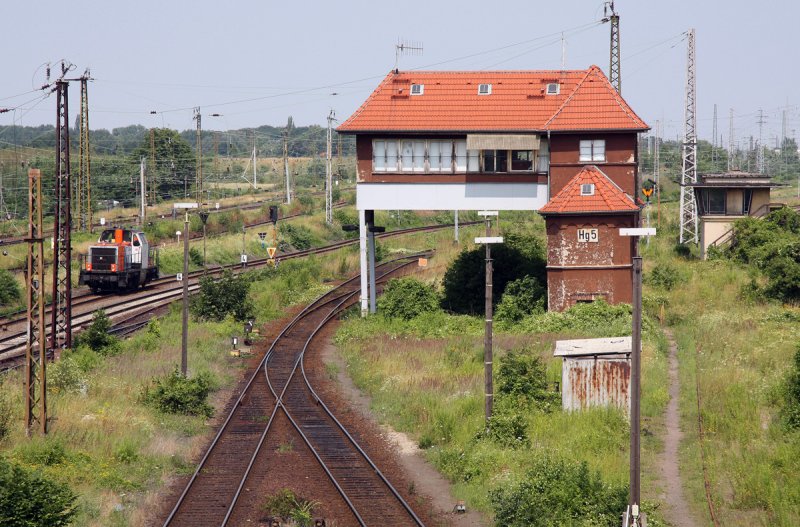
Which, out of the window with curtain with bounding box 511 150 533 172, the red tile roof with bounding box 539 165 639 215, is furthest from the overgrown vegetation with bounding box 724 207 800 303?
the window with curtain with bounding box 511 150 533 172

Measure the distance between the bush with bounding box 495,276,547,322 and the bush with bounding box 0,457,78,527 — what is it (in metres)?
22.5

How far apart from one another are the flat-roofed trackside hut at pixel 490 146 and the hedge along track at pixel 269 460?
27.4 feet

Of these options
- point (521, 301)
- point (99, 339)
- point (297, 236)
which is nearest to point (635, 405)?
point (521, 301)

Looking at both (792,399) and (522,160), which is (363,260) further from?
(792,399)

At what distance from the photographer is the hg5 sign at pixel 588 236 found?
36188mm

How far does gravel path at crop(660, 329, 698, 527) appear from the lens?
17.4m

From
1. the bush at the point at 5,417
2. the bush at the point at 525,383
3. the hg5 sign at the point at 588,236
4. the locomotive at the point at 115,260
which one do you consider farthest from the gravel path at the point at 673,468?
the locomotive at the point at 115,260

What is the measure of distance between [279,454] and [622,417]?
781 centimetres

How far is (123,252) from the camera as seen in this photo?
147ft

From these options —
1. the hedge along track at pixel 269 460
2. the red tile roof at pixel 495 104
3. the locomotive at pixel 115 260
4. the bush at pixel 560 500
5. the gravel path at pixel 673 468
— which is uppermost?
the red tile roof at pixel 495 104

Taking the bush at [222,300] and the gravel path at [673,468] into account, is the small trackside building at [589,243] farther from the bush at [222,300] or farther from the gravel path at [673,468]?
the bush at [222,300]

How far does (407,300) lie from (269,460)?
700 inches

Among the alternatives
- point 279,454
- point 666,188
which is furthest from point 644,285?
point 666,188

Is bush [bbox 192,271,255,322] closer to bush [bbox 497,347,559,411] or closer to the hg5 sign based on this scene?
the hg5 sign
